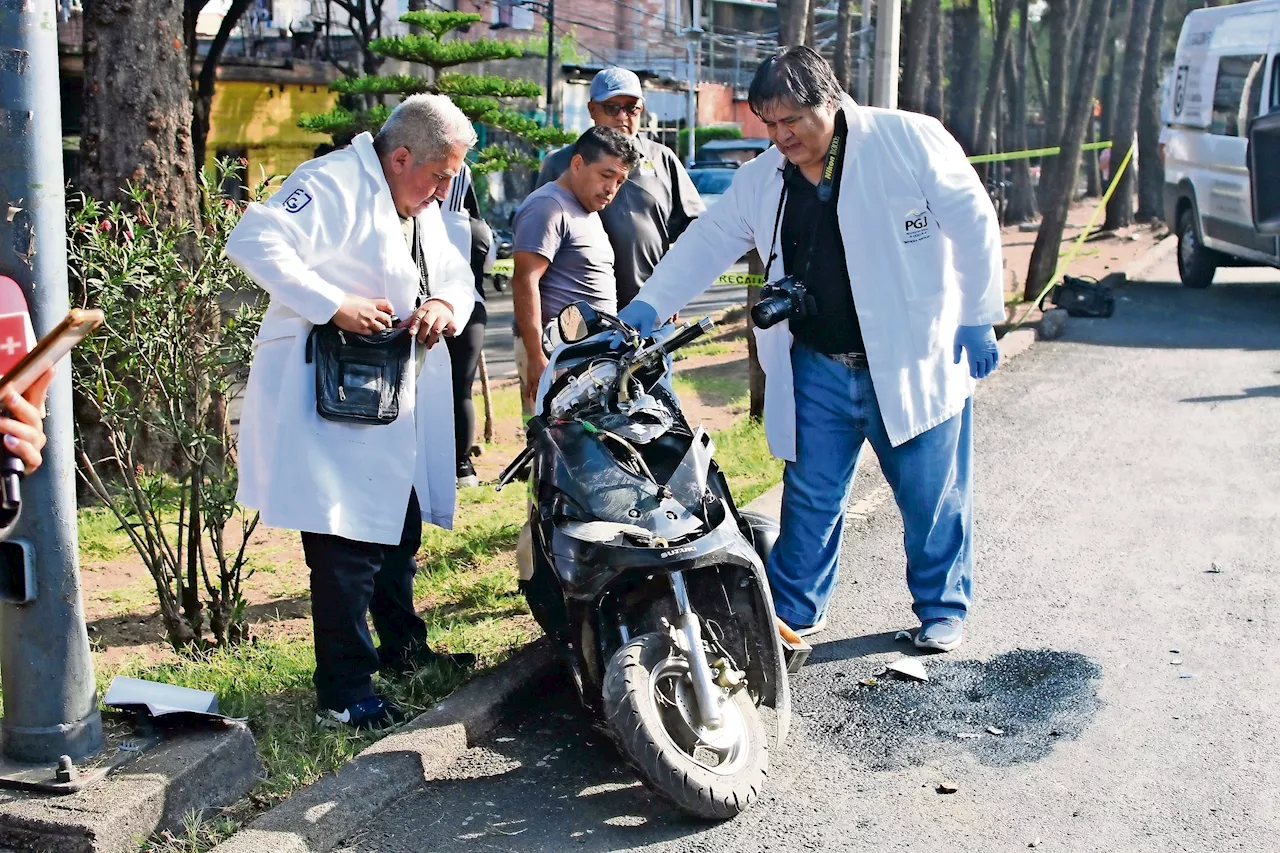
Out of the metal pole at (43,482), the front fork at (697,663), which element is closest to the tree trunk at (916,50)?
the front fork at (697,663)

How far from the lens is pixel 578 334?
4383mm

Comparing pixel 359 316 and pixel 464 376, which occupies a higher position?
pixel 359 316

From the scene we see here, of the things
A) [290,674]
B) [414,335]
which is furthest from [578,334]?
[290,674]

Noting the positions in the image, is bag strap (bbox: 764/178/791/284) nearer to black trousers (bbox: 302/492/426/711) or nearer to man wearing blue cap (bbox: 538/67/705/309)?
man wearing blue cap (bbox: 538/67/705/309)

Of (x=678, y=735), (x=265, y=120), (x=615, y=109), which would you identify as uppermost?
(x=265, y=120)

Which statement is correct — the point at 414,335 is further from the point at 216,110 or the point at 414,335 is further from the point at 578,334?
the point at 216,110

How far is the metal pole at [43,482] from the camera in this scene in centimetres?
359

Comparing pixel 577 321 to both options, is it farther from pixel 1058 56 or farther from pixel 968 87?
pixel 968 87

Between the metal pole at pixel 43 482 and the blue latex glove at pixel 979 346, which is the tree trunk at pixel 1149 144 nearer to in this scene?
the blue latex glove at pixel 979 346

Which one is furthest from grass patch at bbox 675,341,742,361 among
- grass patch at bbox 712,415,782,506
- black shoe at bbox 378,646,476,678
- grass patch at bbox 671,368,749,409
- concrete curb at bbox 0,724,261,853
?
concrete curb at bbox 0,724,261,853

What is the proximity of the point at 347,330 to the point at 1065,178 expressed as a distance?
12.4 metres

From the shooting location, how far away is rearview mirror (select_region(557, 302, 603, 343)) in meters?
4.36

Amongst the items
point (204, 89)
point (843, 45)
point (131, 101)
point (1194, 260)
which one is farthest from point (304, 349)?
point (843, 45)

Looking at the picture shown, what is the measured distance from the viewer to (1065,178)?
1519cm
